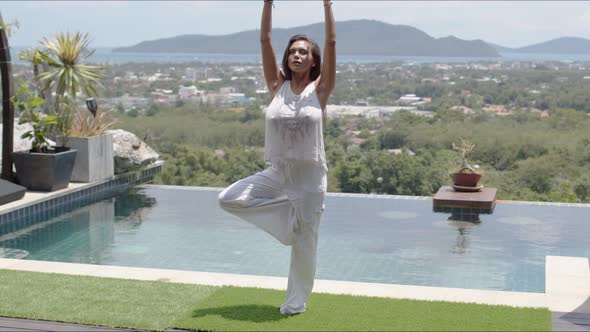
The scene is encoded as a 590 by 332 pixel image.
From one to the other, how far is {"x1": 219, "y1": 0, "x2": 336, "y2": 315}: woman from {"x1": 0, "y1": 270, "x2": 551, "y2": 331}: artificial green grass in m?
0.27

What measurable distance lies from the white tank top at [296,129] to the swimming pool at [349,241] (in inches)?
95.3

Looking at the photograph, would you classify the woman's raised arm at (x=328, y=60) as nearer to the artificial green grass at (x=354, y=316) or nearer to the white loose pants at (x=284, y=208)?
the white loose pants at (x=284, y=208)

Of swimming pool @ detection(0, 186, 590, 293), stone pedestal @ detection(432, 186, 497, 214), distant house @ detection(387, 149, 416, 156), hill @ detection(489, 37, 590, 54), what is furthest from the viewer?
hill @ detection(489, 37, 590, 54)

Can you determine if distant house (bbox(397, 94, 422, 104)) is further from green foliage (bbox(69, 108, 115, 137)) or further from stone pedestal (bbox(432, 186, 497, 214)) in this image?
stone pedestal (bbox(432, 186, 497, 214))

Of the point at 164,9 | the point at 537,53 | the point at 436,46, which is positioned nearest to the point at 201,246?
the point at 436,46

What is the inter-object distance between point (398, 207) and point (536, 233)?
1.94 meters

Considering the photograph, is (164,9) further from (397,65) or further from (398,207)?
(398,207)

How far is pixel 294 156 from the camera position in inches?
162

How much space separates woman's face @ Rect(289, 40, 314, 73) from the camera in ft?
13.7

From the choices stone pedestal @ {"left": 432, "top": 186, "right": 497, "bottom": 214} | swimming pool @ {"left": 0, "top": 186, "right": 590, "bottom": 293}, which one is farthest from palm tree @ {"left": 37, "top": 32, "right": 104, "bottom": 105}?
stone pedestal @ {"left": 432, "top": 186, "right": 497, "bottom": 214}

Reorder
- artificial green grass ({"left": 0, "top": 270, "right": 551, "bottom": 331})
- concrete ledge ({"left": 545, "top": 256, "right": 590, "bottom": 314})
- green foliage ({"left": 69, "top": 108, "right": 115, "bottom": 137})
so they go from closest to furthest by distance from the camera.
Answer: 1. artificial green grass ({"left": 0, "top": 270, "right": 551, "bottom": 331})
2. concrete ledge ({"left": 545, "top": 256, "right": 590, "bottom": 314})
3. green foliage ({"left": 69, "top": 108, "right": 115, "bottom": 137})

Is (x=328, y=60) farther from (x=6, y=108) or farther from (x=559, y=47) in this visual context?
(x=559, y=47)

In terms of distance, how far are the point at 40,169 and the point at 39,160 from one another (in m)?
0.11

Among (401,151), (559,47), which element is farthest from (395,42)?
(401,151)
